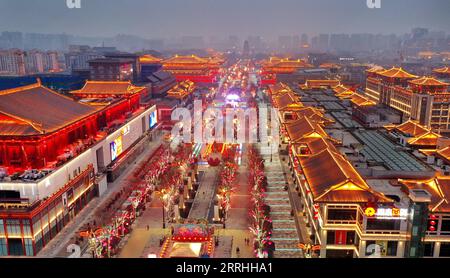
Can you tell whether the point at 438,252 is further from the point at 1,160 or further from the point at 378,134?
the point at 1,160

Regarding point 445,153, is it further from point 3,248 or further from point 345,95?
point 345,95

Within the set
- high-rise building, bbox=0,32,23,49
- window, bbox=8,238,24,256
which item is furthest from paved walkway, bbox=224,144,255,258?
Answer: high-rise building, bbox=0,32,23,49

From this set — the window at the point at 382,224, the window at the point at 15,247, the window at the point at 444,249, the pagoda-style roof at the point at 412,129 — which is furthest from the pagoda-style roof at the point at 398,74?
the window at the point at 15,247

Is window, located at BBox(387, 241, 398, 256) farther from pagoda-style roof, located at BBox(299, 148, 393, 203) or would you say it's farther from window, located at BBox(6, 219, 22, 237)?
window, located at BBox(6, 219, 22, 237)

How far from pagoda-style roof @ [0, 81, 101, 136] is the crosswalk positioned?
1132 centimetres

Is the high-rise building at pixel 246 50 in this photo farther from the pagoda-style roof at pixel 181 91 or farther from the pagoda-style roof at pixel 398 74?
the pagoda-style roof at pixel 398 74

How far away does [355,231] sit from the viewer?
13945mm

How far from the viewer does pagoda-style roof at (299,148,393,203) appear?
45.1ft

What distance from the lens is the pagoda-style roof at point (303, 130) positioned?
22562mm

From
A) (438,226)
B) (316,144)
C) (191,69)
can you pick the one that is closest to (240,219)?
(316,144)

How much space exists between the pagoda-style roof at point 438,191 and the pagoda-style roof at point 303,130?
335 inches

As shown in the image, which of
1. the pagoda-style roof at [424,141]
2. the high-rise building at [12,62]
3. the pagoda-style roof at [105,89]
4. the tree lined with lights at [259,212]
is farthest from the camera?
the high-rise building at [12,62]

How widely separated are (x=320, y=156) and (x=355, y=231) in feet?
14.9
